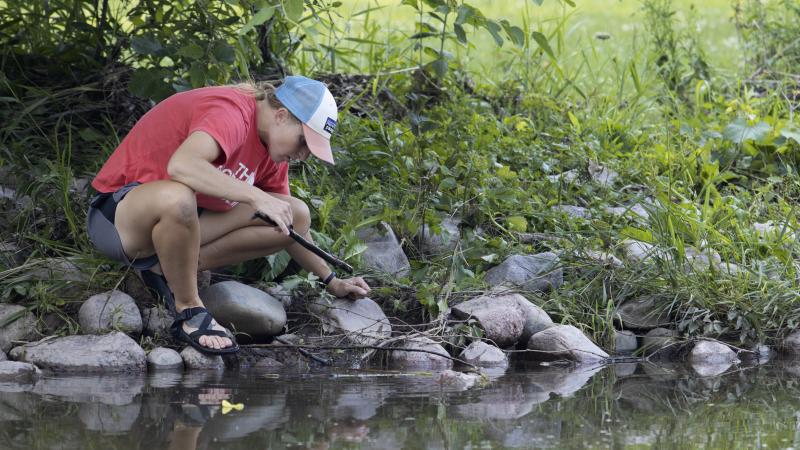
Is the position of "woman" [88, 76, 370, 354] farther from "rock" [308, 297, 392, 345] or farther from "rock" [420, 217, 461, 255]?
"rock" [420, 217, 461, 255]

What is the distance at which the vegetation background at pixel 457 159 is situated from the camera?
175 inches

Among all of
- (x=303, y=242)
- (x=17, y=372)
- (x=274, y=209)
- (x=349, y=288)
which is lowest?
(x=17, y=372)

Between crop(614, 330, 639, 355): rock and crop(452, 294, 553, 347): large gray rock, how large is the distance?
0.28 m

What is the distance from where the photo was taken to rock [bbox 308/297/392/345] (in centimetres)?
422

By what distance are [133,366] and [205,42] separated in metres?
1.48

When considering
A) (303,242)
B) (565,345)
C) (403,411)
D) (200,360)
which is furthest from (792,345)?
(200,360)

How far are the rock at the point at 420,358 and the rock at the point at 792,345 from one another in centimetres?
138

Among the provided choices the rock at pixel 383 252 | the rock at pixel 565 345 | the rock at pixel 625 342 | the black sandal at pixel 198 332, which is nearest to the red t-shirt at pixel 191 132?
the black sandal at pixel 198 332

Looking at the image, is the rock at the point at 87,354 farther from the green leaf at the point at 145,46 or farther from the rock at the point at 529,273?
the rock at the point at 529,273

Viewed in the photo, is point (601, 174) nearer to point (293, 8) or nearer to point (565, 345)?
point (565, 345)

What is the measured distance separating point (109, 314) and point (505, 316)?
151 centimetres

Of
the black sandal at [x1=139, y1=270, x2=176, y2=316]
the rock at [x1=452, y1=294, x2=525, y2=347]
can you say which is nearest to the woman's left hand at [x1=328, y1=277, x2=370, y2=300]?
the rock at [x1=452, y1=294, x2=525, y2=347]

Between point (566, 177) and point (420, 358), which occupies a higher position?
point (566, 177)

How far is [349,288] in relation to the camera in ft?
14.1
